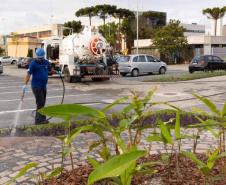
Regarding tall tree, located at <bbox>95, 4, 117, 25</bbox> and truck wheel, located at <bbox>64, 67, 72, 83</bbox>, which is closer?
truck wheel, located at <bbox>64, 67, 72, 83</bbox>

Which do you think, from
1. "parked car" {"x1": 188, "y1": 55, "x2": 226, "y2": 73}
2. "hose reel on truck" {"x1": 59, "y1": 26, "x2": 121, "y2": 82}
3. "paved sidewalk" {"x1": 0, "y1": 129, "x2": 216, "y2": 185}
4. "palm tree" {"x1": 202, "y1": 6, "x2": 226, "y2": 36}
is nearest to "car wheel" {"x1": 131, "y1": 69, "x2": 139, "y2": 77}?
"parked car" {"x1": 188, "y1": 55, "x2": 226, "y2": 73}

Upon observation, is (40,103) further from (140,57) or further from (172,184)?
(140,57)

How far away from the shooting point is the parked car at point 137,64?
78.2ft

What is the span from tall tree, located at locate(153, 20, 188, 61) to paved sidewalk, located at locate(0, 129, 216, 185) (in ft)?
129

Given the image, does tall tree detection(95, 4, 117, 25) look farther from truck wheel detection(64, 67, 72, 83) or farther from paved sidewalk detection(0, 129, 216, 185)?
paved sidewalk detection(0, 129, 216, 185)

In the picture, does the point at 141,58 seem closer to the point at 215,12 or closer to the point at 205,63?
the point at 205,63

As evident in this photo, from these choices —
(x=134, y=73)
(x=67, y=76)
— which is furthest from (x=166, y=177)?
(x=134, y=73)

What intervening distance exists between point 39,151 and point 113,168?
3.53 metres

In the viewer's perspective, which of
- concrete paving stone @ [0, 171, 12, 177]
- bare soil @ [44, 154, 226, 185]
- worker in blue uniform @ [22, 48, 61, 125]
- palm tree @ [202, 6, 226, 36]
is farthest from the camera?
palm tree @ [202, 6, 226, 36]

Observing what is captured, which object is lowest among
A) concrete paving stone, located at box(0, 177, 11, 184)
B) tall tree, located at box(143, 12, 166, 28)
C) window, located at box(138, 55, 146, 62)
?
concrete paving stone, located at box(0, 177, 11, 184)

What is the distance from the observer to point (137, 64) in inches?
949

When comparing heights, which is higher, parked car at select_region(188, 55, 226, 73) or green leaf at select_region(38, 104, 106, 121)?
parked car at select_region(188, 55, 226, 73)

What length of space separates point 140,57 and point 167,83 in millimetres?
6818

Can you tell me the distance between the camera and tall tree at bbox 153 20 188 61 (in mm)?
44281
